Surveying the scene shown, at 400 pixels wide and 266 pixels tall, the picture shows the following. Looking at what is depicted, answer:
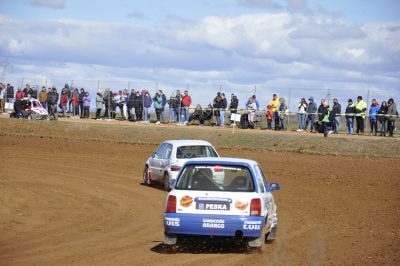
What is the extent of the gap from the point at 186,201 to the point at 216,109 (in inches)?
1247

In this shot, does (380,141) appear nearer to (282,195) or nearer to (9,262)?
(282,195)

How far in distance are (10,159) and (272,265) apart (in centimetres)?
2141

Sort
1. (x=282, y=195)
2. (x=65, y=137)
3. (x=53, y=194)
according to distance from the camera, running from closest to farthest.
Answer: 1. (x=53, y=194)
2. (x=282, y=195)
3. (x=65, y=137)

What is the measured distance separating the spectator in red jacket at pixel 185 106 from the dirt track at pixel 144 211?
9.41 metres

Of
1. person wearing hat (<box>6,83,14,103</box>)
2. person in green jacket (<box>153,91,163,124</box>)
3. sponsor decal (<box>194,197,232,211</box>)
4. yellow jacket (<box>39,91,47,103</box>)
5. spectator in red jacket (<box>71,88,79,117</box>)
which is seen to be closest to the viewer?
sponsor decal (<box>194,197,232,211</box>)

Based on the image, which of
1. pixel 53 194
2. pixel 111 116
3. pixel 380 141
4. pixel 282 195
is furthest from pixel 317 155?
pixel 111 116

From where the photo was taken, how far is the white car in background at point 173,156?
2416cm

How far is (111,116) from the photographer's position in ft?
174

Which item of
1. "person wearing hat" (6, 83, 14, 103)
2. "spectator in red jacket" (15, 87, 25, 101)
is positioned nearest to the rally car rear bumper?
"spectator in red jacket" (15, 87, 25, 101)

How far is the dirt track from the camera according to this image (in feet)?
45.4

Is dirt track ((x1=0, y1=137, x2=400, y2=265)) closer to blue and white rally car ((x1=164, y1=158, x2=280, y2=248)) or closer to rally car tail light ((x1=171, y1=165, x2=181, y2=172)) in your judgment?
blue and white rally car ((x1=164, y1=158, x2=280, y2=248))

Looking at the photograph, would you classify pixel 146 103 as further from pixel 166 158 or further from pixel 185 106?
pixel 166 158

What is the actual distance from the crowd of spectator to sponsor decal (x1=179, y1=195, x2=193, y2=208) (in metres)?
25.8

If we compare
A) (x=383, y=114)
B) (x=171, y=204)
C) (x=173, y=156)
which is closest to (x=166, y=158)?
(x=173, y=156)
